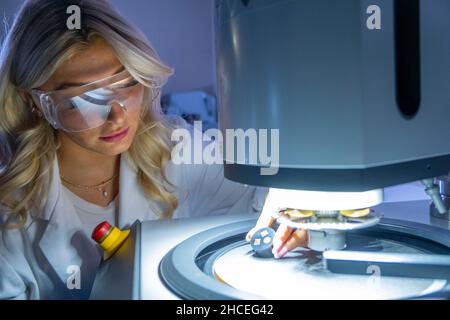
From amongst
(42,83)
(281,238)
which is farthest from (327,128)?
(42,83)

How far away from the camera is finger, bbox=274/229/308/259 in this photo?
26.7 inches

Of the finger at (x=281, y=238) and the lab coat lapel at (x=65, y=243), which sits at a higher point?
the finger at (x=281, y=238)

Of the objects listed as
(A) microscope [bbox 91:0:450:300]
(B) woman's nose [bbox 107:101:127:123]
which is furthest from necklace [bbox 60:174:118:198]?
(A) microscope [bbox 91:0:450:300]

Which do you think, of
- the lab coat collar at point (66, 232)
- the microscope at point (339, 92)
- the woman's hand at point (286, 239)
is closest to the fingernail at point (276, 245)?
the woman's hand at point (286, 239)

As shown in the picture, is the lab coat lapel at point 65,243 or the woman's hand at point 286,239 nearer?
the woman's hand at point 286,239

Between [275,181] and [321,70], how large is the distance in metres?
0.14

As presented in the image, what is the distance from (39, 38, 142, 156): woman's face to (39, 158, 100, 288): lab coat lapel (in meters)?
0.19

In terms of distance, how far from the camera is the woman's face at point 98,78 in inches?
39.9

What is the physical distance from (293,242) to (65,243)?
0.66m

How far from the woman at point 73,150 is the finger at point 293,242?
440 mm

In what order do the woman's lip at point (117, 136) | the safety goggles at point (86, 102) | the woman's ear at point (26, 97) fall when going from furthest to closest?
1. the woman's ear at point (26, 97)
2. the woman's lip at point (117, 136)
3. the safety goggles at point (86, 102)

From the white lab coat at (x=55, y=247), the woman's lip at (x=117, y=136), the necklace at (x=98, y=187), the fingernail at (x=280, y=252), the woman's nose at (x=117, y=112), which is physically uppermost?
the woman's nose at (x=117, y=112)

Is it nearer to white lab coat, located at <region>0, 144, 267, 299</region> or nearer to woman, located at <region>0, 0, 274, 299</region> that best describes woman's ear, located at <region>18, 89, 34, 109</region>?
woman, located at <region>0, 0, 274, 299</region>

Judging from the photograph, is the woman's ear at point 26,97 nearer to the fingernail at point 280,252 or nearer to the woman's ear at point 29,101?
the woman's ear at point 29,101
